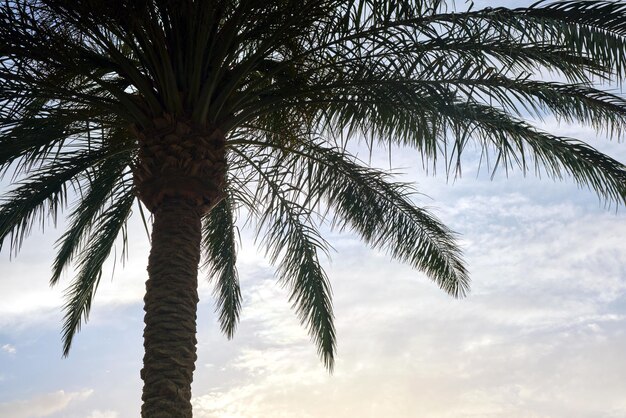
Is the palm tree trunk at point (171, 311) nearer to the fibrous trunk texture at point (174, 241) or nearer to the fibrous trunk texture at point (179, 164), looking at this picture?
the fibrous trunk texture at point (174, 241)

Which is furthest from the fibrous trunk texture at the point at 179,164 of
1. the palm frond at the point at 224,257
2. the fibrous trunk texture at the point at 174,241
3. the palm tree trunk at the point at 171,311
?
the palm frond at the point at 224,257

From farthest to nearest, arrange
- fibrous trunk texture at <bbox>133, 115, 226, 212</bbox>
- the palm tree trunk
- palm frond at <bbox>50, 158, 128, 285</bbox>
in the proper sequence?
palm frond at <bbox>50, 158, 128, 285</bbox> < fibrous trunk texture at <bbox>133, 115, 226, 212</bbox> < the palm tree trunk

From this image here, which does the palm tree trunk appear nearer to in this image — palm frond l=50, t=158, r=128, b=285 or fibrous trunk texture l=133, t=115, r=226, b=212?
fibrous trunk texture l=133, t=115, r=226, b=212

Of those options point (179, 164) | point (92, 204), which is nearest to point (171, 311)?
point (179, 164)

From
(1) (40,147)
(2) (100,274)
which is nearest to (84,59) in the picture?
(1) (40,147)

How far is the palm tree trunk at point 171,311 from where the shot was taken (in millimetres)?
7281

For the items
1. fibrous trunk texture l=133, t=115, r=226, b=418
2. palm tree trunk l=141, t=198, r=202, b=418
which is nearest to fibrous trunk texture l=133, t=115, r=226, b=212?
fibrous trunk texture l=133, t=115, r=226, b=418

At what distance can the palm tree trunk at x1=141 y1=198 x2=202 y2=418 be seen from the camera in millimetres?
7281

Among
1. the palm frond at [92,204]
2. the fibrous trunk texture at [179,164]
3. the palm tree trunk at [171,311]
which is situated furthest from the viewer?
the palm frond at [92,204]

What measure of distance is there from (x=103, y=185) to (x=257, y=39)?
2.83m

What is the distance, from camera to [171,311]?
24.9 ft

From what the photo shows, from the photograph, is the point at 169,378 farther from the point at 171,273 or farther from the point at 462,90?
the point at 462,90

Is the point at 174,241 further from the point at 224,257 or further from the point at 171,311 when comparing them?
the point at 224,257

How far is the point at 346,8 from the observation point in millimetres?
8773
